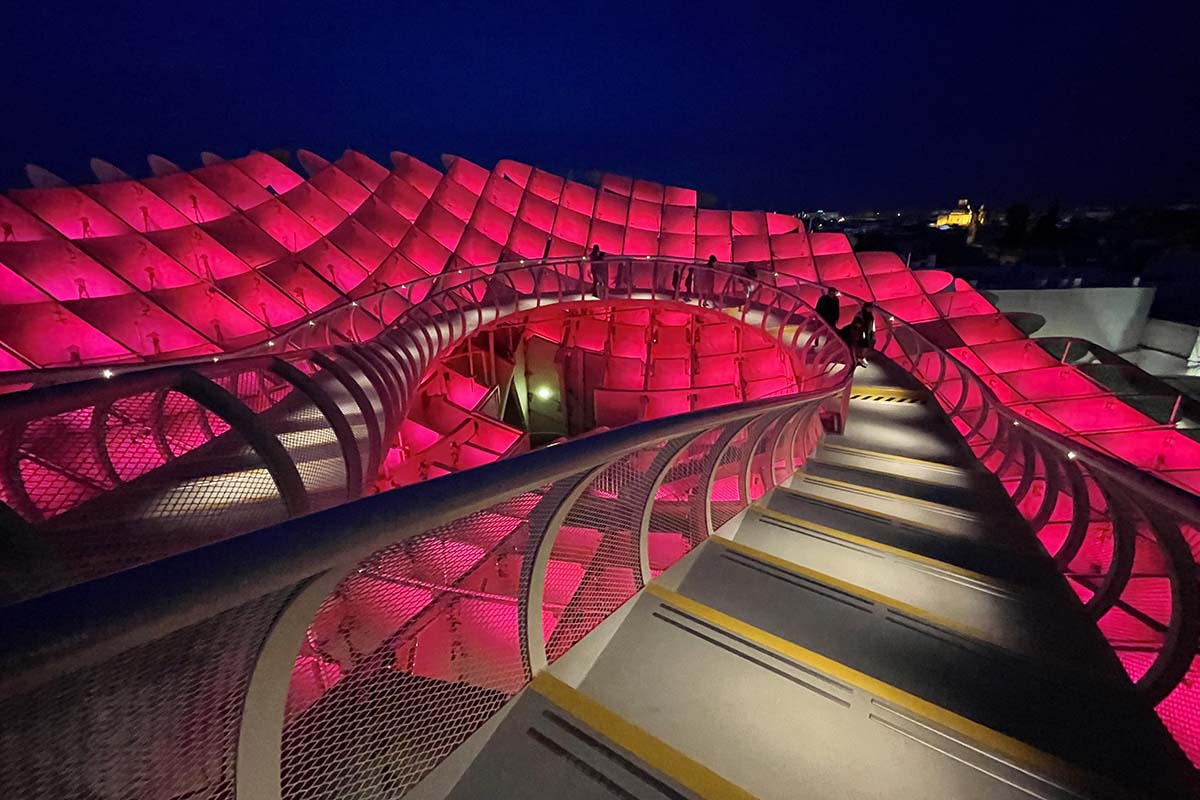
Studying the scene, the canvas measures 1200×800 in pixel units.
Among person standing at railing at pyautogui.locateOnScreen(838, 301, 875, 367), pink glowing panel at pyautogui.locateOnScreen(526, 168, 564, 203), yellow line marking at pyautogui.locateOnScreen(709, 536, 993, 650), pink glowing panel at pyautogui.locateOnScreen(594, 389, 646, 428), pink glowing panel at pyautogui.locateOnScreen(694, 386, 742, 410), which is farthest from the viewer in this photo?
pink glowing panel at pyautogui.locateOnScreen(526, 168, 564, 203)

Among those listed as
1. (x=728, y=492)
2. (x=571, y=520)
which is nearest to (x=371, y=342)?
(x=728, y=492)

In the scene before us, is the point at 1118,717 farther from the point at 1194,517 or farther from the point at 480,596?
the point at 480,596

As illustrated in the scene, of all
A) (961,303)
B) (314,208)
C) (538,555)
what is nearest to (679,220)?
(961,303)

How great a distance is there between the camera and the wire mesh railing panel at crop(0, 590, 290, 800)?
67cm

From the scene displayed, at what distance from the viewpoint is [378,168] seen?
70.9 feet

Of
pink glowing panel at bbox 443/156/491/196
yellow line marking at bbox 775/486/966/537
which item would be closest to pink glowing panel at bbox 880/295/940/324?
pink glowing panel at bbox 443/156/491/196

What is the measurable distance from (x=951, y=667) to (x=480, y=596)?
1.86 m

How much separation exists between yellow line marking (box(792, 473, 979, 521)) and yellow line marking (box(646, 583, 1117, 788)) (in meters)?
1.94

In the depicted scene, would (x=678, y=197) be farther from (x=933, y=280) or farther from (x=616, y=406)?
(x=616, y=406)

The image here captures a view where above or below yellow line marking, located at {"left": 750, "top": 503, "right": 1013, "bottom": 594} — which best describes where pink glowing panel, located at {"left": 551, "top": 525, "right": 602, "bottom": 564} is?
above

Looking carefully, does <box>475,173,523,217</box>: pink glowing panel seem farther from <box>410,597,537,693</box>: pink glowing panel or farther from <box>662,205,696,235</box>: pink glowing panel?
<box>410,597,537,693</box>: pink glowing panel

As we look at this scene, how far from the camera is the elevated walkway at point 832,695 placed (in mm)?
1541

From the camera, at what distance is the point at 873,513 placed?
354 centimetres

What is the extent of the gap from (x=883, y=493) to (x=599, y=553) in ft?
9.10
